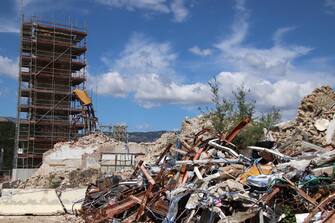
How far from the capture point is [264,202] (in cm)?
743

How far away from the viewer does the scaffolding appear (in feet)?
167

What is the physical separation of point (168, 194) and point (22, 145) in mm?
44540

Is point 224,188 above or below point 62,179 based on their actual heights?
above

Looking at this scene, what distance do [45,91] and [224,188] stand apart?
4594 centimetres

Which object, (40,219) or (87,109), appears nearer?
(40,219)

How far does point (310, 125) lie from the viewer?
13711mm

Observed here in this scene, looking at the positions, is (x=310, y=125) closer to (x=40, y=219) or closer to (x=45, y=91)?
(x=40, y=219)

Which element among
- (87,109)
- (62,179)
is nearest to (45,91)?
(87,109)

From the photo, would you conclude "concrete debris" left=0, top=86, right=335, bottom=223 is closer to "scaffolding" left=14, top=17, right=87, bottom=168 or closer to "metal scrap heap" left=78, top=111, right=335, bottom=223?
"metal scrap heap" left=78, top=111, right=335, bottom=223

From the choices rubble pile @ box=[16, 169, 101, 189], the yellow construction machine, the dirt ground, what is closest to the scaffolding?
the yellow construction machine

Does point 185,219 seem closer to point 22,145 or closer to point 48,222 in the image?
point 48,222

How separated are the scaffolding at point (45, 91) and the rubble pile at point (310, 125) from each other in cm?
3838

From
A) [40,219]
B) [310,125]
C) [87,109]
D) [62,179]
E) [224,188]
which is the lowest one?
[62,179]

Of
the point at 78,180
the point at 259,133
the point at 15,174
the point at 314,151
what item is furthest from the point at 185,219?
the point at 15,174
